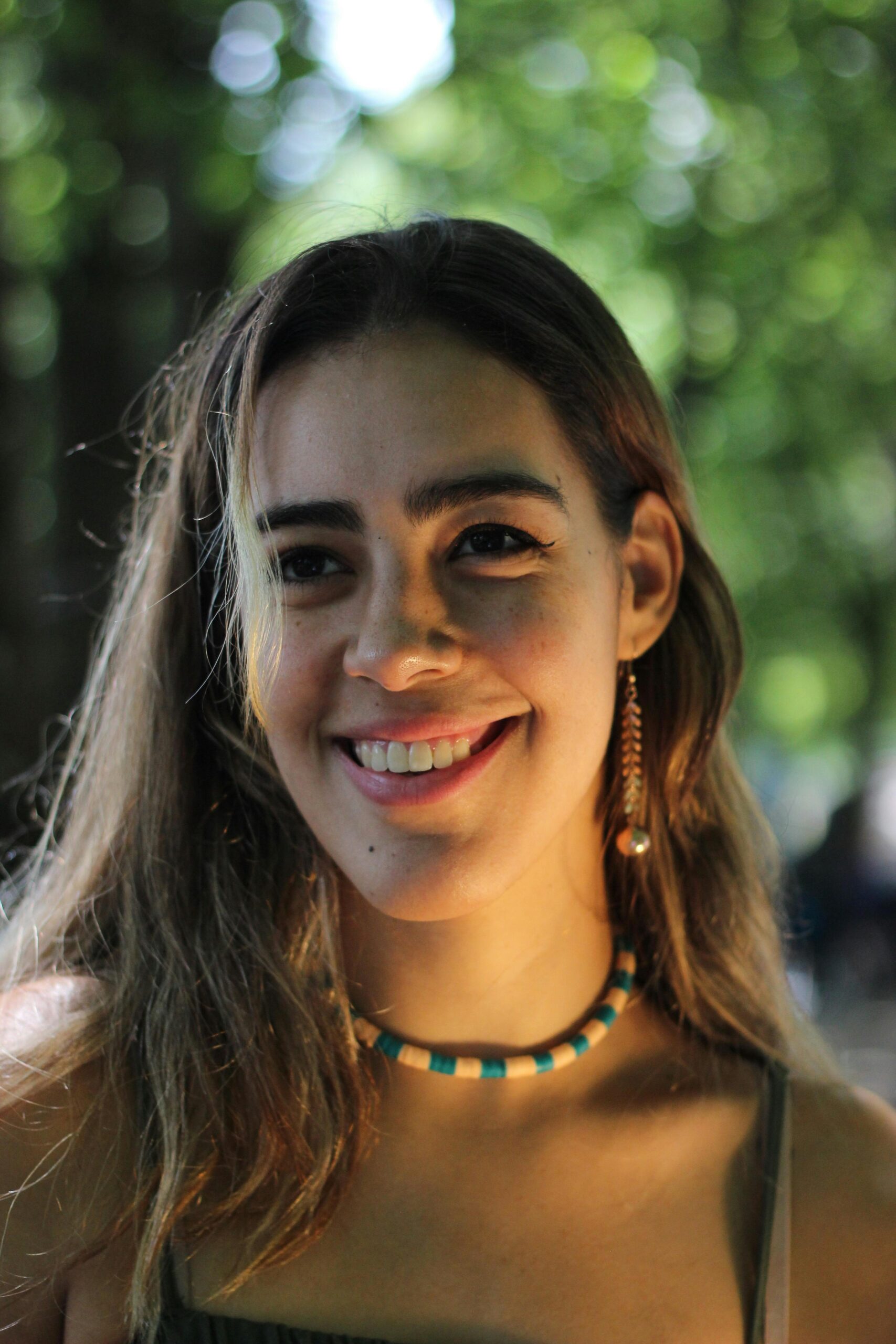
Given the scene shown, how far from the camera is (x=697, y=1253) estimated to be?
6.64ft

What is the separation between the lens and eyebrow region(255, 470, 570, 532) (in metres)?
1.92

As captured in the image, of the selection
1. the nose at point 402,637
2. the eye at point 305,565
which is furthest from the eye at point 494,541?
the eye at point 305,565

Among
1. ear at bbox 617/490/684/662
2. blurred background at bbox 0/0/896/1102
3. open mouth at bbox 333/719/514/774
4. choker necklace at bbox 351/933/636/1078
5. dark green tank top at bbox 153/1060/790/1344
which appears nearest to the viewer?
dark green tank top at bbox 153/1060/790/1344

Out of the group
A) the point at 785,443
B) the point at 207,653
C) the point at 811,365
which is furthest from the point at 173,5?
the point at 785,443

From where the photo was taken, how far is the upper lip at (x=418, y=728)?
1.94m

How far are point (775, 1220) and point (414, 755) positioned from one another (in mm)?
963

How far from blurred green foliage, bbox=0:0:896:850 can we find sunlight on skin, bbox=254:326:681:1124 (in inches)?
24.1

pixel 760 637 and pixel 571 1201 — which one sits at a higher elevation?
pixel 760 637

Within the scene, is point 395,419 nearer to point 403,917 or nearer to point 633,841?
point 403,917

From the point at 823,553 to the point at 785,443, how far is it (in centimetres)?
227

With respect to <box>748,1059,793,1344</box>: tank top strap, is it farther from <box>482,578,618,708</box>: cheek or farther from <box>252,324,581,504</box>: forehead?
<box>252,324,581,504</box>: forehead

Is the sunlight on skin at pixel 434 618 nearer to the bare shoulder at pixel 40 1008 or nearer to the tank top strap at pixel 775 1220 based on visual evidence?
the bare shoulder at pixel 40 1008

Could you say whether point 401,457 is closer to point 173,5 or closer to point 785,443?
point 173,5

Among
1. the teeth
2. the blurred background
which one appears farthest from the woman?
the blurred background
